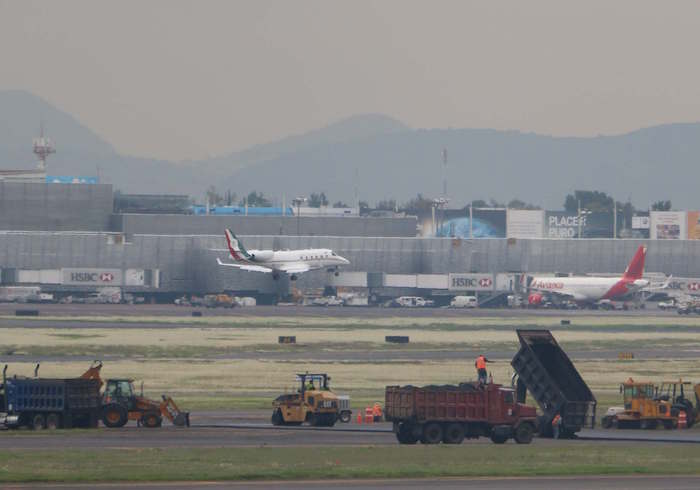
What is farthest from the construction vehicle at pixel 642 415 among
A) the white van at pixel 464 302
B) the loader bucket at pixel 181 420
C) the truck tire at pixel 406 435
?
the white van at pixel 464 302

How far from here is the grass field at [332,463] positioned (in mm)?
41781

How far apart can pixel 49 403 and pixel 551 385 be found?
859 inches

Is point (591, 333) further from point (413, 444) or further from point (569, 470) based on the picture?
point (569, 470)

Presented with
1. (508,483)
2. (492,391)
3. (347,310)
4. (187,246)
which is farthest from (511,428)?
(187,246)

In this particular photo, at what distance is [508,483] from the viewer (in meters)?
40.6

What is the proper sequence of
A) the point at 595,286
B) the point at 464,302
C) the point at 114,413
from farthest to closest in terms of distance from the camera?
1. the point at 595,286
2. the point at 464,302
3. the point at 114,413

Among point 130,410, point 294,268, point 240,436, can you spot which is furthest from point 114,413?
point 294,268

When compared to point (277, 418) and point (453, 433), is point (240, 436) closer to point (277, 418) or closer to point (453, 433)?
point (277, 418)

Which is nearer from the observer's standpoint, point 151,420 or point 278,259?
point 151,420

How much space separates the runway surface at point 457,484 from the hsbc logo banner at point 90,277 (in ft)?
509

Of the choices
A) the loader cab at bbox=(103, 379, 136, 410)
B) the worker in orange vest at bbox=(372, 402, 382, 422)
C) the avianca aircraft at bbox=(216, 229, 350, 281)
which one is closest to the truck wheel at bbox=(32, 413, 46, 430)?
the loader cab at bbox=(103, 379, 136, 410)

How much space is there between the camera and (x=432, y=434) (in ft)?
177

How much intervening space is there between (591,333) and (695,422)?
68.1 meters

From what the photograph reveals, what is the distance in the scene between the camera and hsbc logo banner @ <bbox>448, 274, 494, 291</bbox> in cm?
19775
